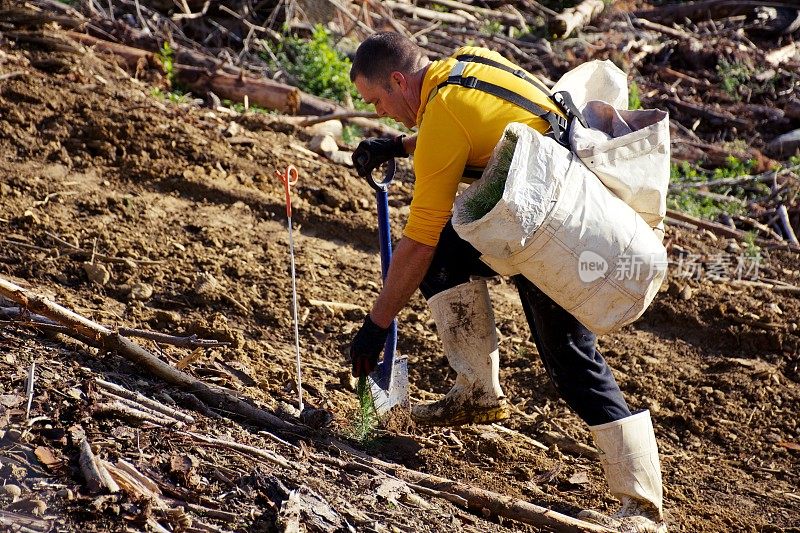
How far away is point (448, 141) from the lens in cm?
343

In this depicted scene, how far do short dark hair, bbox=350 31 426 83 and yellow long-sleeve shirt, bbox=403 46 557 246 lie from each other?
0.20 meters

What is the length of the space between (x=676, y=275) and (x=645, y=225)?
3.15 meters

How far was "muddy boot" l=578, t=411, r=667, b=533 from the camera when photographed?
365 centimetres

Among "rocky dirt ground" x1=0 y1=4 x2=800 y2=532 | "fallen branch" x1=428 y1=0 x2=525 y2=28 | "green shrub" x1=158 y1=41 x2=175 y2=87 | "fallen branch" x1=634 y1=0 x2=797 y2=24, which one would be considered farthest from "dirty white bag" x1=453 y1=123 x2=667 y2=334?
"fallen branch" x1=634 y1=0 x2=797 y2=24

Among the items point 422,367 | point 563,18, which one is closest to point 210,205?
point 422,367

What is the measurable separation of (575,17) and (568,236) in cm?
880

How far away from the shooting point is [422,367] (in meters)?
5.05

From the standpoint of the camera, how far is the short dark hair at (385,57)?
3660mm

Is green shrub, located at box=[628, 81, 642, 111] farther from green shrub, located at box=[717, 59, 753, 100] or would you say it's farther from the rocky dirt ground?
the rocky dirt ground

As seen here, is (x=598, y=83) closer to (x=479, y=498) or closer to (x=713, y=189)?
(x=479, y=498)

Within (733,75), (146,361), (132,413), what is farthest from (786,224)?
(132,413)

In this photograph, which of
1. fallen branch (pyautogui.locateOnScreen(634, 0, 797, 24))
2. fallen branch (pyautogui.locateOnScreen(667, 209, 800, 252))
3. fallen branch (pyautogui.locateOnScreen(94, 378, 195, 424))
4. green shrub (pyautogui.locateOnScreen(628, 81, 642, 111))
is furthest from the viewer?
fallen branch (pyautogui.locateOnScreen(634, 0, 797, 24))

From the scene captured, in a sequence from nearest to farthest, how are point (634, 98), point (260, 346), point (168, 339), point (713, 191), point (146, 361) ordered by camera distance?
point (146, 361) < point (168, 339) < point (260, 346) < point (713, 191) < point (634, 98)

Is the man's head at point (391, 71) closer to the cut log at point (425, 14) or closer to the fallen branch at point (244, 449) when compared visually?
the fallen branch at point (244, 449)
